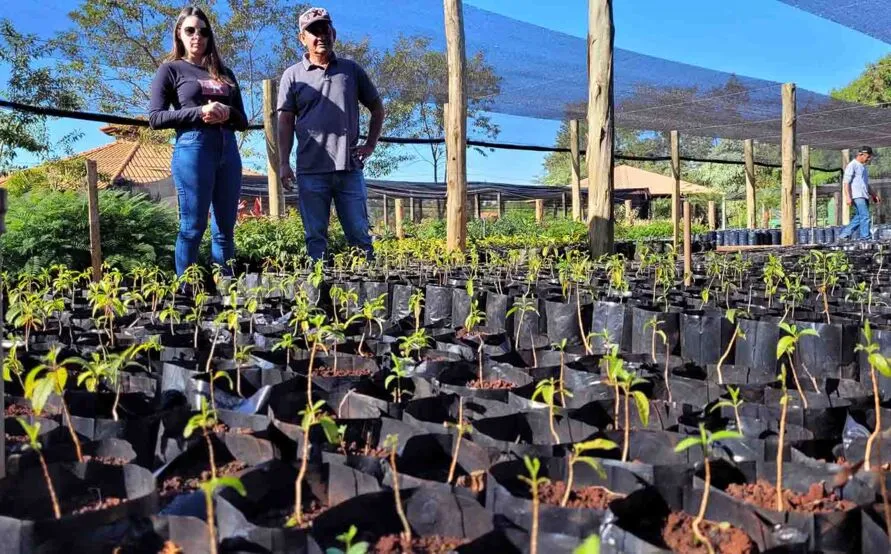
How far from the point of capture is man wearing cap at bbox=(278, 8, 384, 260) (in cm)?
437

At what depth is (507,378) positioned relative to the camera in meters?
2.29

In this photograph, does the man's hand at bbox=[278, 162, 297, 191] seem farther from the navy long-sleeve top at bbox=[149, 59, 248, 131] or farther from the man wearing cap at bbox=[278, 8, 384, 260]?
the navy long-sleeve top at bbox=[149, 59, 248, 131]

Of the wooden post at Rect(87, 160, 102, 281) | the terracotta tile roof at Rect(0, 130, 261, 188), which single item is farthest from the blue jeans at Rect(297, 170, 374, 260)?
the terracotta tile roof at Rect(0, 130, 261, 188)

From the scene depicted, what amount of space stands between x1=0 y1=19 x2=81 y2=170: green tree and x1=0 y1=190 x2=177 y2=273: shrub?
286 inches

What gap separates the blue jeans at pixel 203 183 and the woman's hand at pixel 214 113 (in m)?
0.17

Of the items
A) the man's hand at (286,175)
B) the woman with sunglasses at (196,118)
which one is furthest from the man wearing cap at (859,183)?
the woman with sunglasses at (196,118)

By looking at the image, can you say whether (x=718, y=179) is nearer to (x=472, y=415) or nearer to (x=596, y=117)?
(x=596, y=117)

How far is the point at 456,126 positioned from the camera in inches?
243

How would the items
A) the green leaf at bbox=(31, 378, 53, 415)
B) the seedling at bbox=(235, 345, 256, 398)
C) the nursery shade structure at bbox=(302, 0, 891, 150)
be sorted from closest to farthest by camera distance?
the green leaf at bbox=(31, 378, 53, 415)
the seedling at bbox=(235, 345, 256, 398)
the nursery shade structure at bbox=(302, 0, 891, 150)

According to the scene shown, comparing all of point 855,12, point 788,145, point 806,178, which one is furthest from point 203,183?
point 806,178

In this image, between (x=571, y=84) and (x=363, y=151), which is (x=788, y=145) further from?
(x=363, y=151)

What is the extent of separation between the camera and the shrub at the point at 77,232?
4938 millimetres

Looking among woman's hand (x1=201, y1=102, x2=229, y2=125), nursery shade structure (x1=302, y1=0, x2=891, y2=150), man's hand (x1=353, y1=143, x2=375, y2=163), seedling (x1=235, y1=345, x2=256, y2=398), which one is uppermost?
nursery shade structure (x1=302, y1=0, x2=891, y2=150)

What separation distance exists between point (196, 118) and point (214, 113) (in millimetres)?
120
